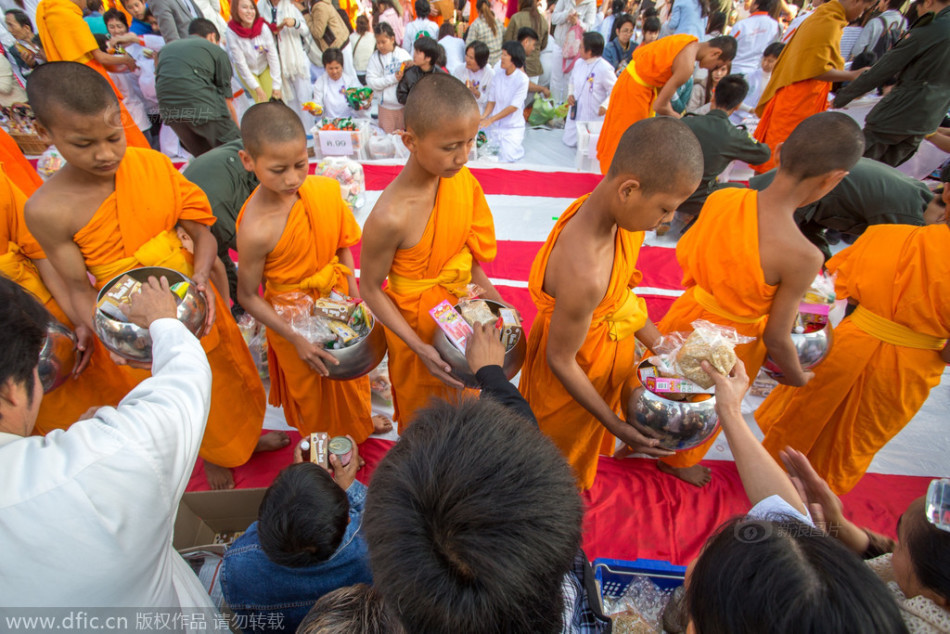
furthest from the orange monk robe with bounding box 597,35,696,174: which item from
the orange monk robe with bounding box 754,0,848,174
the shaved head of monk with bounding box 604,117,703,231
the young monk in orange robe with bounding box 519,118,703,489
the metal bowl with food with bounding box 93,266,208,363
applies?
the metal bowl with food with bounding box 93,266,208,363

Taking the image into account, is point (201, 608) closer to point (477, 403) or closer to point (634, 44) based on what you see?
point (477, 403)

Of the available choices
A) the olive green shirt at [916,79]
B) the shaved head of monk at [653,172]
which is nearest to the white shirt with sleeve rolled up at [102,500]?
the shaved head of monk at [653,172]

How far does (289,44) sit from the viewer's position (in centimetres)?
765

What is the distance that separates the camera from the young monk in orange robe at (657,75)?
4.85 meters

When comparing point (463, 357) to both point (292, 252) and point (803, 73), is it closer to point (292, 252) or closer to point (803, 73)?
point (292, 252)

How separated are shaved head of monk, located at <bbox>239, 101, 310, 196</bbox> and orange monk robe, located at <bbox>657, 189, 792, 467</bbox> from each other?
207 cm

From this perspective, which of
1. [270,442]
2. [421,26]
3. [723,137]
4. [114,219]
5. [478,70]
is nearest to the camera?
[114,219]

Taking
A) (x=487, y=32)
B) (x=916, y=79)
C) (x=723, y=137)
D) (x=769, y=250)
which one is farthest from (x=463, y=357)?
(x=487, y=32)

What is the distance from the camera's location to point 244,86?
24.3 feet

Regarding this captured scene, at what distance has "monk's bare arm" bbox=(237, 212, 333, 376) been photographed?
2.23 meters

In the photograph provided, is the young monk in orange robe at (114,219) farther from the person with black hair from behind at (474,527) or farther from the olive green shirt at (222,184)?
the person with black hair from behind at (474,527)

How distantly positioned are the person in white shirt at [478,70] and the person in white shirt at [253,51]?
3.00 m

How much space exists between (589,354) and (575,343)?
296mm

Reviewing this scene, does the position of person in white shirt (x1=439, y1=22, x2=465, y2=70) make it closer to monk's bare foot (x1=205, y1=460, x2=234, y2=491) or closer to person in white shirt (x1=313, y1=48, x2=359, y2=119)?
person in white shirt (x1=313, y1=48, x2=359, y2=119)
